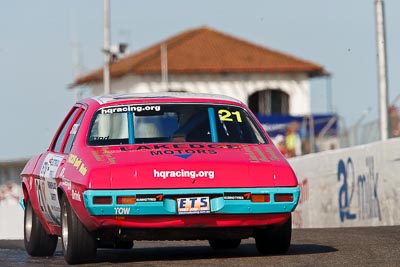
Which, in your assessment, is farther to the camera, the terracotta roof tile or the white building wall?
the terracotta roof tile

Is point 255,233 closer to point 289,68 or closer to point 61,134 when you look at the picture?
point 61,134

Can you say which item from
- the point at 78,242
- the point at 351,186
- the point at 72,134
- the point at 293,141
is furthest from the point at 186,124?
→ the point at 293,141

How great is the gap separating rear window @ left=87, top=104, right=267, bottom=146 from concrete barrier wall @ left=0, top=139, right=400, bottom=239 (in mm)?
6196

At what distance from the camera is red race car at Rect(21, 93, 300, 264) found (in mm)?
9375

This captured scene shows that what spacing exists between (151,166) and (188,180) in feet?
0.97

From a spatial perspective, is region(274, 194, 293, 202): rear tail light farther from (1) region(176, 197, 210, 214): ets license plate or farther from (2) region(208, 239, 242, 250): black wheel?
(2) region(208, 239, 242, 250): black wheel

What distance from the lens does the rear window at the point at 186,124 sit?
10.3 m

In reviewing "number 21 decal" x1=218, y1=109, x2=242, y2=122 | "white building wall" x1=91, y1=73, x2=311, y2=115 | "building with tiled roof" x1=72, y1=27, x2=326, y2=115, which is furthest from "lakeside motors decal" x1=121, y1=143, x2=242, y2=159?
"white building wall" x1=91, y1=73, x2=311, y2=115

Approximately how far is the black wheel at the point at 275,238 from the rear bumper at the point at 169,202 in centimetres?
46

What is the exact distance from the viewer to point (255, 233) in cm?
1005

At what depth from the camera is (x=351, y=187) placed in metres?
18.3

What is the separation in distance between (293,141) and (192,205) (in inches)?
877

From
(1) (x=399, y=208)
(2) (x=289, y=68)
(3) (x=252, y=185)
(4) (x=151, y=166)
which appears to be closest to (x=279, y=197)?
(3) (x=252, y=185)

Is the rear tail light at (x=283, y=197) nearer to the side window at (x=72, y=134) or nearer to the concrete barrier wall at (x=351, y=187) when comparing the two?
the side window at (x=72, y=134)
